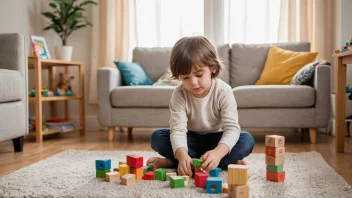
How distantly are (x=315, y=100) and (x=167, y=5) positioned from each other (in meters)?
1.86

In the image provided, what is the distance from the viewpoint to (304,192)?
1346 mm

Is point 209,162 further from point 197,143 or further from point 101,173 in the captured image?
point 101,173

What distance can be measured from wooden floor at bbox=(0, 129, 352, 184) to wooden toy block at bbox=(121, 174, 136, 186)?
0.72m

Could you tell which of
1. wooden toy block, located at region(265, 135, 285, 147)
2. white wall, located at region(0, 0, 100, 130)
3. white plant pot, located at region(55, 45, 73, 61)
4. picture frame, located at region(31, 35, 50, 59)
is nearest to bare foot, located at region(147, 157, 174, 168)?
wooden toy block, located at region(265, 135, 285, 147)

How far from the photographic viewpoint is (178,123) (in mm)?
1645

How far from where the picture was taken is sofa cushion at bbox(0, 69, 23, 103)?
2.24 meters

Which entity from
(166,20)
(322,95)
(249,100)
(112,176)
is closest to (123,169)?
(112,176)

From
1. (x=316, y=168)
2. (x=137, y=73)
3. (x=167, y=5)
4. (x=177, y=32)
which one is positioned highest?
(x=167, y=5)

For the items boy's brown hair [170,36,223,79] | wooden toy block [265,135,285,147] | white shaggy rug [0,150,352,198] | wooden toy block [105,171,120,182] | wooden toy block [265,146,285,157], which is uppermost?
boy's brown hair [170,36,223,79]

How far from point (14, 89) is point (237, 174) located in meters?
1.73

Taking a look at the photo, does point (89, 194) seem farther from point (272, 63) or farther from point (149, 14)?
point (149, 14)

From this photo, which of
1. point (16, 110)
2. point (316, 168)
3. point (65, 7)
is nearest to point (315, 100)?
point (316, 168)

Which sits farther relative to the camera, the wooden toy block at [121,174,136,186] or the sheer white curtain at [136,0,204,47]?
the sheer white curtain at [136,0,204,47]

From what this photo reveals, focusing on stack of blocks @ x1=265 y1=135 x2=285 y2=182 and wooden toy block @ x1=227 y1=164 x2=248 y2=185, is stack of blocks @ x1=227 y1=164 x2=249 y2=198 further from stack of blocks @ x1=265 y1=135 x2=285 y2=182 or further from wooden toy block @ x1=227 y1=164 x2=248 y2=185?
stack of blocks @ x1=265 y1=135 x2=285 y2=182
